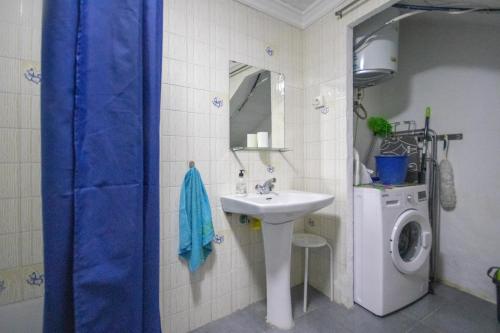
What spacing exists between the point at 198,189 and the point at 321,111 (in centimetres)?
117

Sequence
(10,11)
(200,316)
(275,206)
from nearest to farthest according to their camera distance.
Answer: (10,11)
(275,206)
(200,316)

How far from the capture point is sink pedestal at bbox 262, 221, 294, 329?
1.48 metres

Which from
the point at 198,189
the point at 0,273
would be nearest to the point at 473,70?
the point at 198,189

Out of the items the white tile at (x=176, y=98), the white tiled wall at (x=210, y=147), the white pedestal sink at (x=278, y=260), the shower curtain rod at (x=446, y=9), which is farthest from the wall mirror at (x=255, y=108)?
the shower curtain rod at (x=446, y=9)

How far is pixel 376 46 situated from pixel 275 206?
1482 millimetres

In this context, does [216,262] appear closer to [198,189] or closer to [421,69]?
[198,189]

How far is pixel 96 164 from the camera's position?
0.60m

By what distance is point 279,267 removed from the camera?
4.92 ft

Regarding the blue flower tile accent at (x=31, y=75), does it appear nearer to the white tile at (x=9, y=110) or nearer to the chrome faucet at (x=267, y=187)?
the white tile at (x=9, y=110)

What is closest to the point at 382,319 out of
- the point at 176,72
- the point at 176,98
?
the point at 176,98

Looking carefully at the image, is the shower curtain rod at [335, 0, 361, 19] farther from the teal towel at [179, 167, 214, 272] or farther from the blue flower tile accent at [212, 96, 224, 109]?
the teal towel at [179, 167, 214, 272]

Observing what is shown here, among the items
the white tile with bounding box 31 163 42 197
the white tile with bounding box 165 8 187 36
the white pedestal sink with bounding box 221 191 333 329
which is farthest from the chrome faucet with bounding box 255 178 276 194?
the white tile with bounding box 31 163 42 197

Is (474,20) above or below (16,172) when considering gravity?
above

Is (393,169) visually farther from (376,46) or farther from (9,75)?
(9,75)
